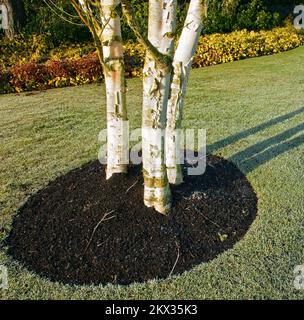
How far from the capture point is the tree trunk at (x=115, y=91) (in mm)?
3943

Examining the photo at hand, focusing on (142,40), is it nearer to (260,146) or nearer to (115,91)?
(115,91)

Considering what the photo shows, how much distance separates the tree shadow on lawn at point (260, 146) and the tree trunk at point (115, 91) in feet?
6.06

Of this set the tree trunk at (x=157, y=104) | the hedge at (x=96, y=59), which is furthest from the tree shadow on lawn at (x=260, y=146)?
the hedge at (x=96, y=59)

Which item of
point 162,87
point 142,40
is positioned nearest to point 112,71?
point 162,87

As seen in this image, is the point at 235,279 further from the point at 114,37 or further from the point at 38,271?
the point at 114,37

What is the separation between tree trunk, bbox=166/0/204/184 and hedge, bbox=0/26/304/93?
6.70 meters

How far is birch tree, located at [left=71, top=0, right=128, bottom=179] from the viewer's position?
3717 mm

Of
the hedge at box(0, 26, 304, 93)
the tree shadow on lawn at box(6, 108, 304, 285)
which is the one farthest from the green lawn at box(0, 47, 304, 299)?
the hedge at box(0, 26, 304, 93)

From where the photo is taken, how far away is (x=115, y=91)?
421cm

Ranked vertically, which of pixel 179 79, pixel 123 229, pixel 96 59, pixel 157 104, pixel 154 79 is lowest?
pixel 123 229

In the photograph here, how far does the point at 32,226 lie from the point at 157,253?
150 centimetres

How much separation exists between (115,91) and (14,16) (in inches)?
442

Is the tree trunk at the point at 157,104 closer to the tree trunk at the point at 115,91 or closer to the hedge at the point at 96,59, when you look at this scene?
the tree trunk at the point at 115,91

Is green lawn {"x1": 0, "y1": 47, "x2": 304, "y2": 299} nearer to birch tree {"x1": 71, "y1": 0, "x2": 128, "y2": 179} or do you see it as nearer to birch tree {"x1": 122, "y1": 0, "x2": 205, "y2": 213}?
birch tree {"x1": 122, "y1": 0, "x2": 205, "y2": 213}
